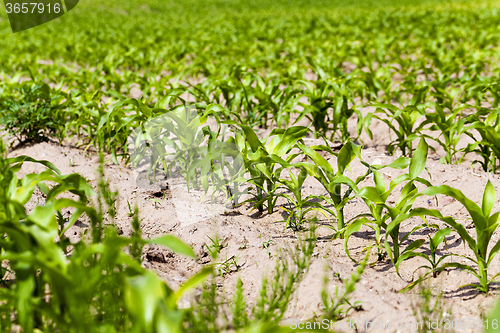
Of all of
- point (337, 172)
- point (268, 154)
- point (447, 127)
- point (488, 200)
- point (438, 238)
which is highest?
point (447, 127)

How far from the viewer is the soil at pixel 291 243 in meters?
1.65

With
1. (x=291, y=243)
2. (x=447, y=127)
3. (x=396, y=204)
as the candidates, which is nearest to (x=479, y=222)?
(x=396, y=204)

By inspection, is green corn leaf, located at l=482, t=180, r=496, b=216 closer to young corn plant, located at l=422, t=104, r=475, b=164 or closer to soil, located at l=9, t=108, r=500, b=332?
soil, located at l=9, t=108, r=500, b=332

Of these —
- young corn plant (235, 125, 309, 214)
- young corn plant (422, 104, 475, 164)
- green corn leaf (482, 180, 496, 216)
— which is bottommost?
green corn leaf (482, 180, 496, 216)

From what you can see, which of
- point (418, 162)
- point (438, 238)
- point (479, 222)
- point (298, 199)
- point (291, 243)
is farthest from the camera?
point (298, 199)

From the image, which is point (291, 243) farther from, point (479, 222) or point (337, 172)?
point (479, 222)

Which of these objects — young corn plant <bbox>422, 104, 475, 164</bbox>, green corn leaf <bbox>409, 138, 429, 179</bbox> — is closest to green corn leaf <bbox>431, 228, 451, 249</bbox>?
green corn leaf <bbox>409, 138, 429, 179</bbox>

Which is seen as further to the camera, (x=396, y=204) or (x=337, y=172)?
(x=337, y=172)

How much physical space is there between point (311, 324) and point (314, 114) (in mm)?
2296

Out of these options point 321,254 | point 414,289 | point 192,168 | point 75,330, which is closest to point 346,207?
point 321,254

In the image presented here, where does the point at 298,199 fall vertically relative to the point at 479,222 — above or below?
above

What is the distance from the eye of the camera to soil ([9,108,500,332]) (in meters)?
1.65

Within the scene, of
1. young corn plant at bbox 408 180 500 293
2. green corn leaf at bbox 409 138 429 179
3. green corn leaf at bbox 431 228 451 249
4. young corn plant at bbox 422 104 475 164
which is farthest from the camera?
young corn plant at bbox 422 104 475 164

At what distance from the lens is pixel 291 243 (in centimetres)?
207
